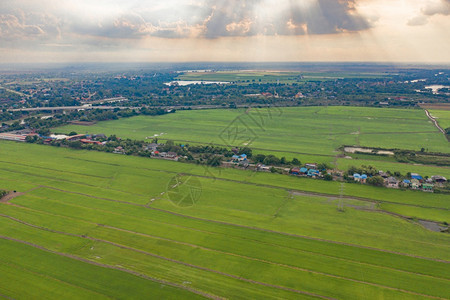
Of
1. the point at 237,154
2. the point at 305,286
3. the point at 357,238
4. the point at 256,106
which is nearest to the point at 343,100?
the point at 256,106

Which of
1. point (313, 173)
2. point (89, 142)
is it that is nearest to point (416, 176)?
point (313, 173)

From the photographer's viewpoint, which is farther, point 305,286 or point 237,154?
point 237,154

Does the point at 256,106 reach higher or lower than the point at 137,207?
higher

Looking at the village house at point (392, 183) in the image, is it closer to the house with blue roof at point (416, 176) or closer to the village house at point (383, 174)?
the village house at point (383, 174)

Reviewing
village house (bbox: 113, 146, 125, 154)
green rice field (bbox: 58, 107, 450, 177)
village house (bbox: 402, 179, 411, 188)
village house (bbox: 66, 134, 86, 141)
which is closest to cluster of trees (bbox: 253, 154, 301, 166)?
green rice field (bbox: 58, 107, 450, 177)

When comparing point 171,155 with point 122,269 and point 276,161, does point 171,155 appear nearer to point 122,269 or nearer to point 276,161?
point 276,161

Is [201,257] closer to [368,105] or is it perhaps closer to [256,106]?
[256,106]
